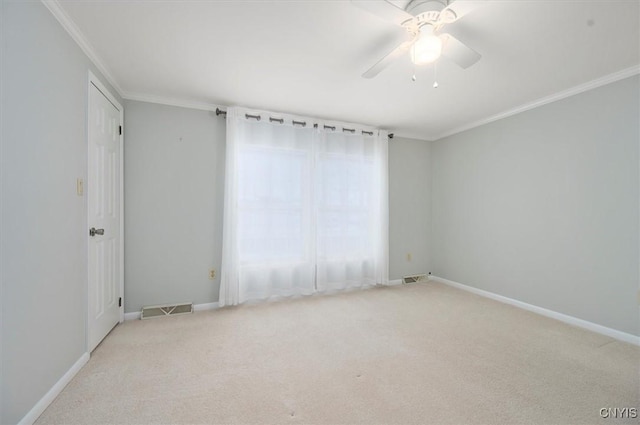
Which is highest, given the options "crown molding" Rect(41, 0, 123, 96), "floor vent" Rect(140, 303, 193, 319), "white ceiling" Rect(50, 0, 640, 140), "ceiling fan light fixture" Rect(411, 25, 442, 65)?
"white ceiling" Rect(50, 0, 640, 140)

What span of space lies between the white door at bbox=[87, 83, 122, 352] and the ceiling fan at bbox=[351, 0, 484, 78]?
7.24 ft

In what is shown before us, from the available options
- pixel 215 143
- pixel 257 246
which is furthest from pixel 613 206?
pixel 215 143

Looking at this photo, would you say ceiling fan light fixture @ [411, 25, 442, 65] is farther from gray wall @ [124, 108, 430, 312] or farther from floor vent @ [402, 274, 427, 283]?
floor vent @ [402, 274, 427, 283]

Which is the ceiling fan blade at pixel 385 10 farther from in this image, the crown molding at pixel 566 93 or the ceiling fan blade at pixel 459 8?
the crown molding at pixel 566 93

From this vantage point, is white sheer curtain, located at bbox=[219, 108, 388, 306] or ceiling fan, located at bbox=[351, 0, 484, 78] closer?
ceiling fan, located at bbox=[351, 0, 484, 78]

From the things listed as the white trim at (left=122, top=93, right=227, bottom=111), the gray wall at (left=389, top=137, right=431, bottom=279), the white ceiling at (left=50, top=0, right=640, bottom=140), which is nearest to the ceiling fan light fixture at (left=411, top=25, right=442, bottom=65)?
the white ceiling at (left=50, top=0, right=640, bottom=140)

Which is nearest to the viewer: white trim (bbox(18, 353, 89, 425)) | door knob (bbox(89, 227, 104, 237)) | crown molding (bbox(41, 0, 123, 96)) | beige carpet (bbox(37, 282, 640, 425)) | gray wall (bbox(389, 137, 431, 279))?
white trim (bbox(18, 353, 89, 425))

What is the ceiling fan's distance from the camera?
54.9 inches

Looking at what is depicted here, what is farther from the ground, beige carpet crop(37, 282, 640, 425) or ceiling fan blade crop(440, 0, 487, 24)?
ceiling fan blade crop(440, 0, 487, 24)

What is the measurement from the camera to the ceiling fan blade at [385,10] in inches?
53.3

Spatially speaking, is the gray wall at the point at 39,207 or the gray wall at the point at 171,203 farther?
the gray wall at the point at 171,203

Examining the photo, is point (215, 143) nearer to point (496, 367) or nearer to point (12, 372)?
point (12, 372)

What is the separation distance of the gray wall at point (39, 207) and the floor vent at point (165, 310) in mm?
894

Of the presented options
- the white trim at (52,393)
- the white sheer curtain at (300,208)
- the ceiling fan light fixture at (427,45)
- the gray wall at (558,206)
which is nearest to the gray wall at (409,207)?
the white sheer curtain at (300,208)
